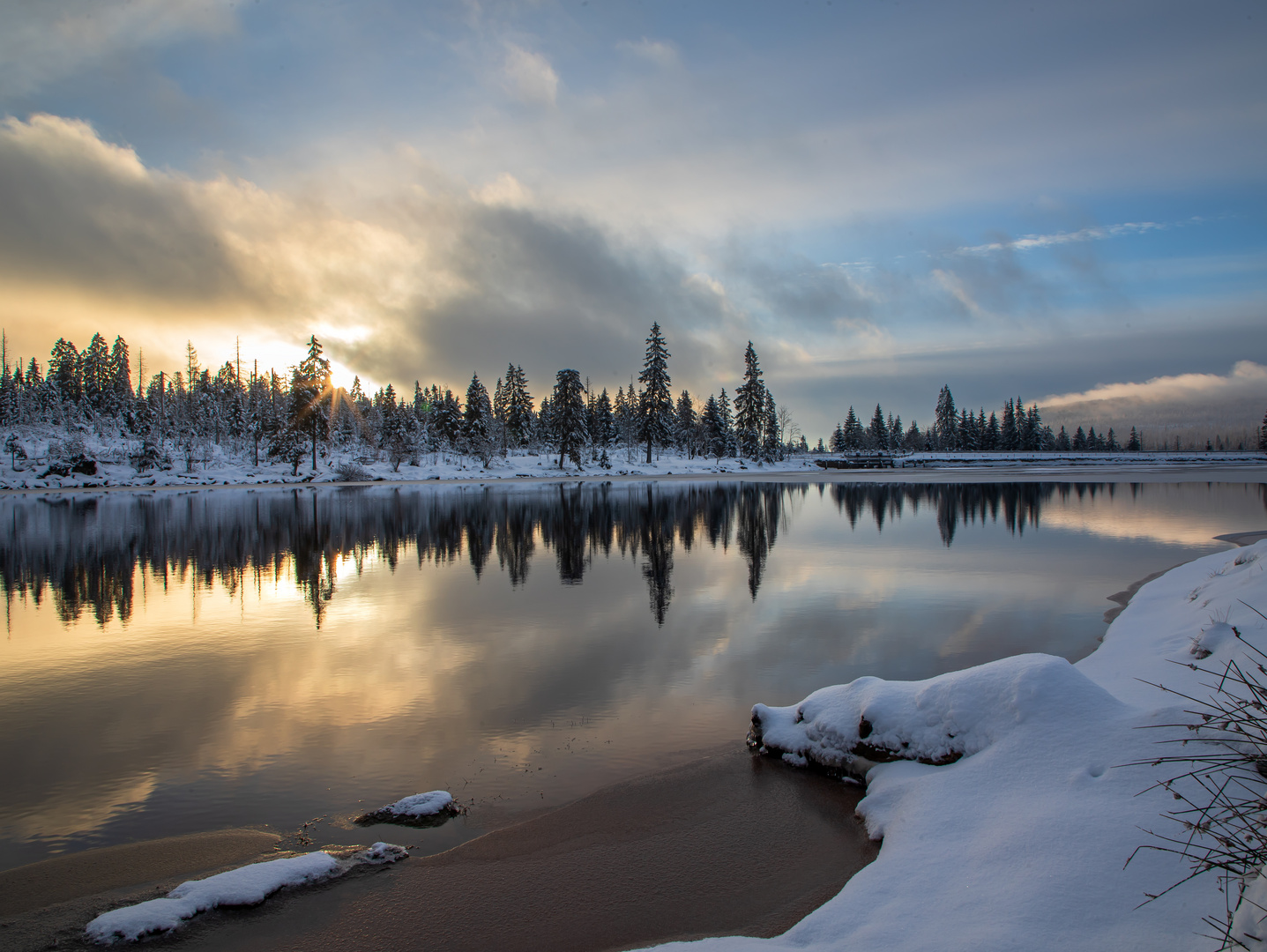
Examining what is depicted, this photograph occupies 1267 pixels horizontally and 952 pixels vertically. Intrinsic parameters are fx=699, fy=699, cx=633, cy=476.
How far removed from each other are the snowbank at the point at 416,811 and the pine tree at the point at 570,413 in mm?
83940

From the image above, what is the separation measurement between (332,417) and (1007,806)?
113093mm

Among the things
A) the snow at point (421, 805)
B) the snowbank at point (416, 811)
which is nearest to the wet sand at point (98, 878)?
the snowbank at point (416, 811)

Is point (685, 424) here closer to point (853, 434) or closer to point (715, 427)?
point (715, 427)

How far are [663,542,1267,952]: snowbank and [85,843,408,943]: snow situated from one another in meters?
3.04

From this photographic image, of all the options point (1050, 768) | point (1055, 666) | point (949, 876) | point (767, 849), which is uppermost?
point (1055, 666)

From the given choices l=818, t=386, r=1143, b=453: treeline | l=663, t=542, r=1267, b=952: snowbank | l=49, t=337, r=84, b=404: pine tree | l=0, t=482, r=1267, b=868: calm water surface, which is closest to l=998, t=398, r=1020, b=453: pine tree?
l=818, t=386, r=1143, b=453: treeline

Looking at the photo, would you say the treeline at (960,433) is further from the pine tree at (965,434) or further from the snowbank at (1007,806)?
the snowbank at (1007,806)

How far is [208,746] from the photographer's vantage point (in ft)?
29.0

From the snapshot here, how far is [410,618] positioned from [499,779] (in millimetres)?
8854

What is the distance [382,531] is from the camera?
108 ft

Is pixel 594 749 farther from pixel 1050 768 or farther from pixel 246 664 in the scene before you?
pixel 246 664

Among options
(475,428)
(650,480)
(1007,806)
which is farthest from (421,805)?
(475,428)

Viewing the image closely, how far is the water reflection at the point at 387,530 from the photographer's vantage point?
20906 mm

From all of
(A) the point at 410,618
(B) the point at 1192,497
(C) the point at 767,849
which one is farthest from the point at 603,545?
(B) the point at 1192,497
